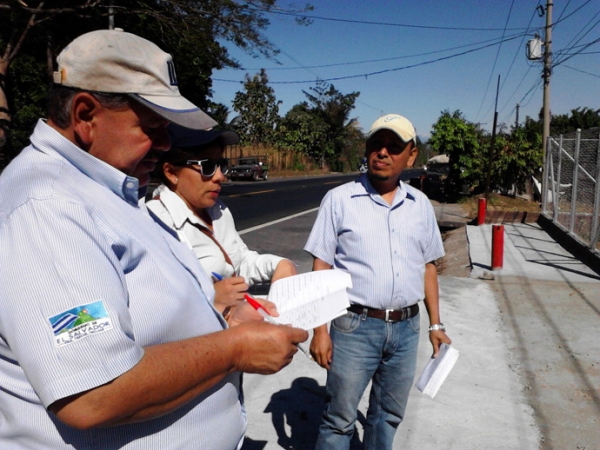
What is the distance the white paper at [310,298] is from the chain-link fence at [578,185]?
8133mm

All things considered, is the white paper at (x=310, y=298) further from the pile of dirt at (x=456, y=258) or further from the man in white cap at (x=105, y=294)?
the pile of dirt at (x=456, y=258)

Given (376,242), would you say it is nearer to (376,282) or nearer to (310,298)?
(376,282)

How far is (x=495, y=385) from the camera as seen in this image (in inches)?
167

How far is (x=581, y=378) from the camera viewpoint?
175 inches

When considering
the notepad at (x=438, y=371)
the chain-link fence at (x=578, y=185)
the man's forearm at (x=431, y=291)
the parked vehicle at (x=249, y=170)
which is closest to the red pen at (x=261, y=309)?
the notepad at (x=438, y=371)

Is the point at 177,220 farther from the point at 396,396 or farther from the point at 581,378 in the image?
the point at 581,378

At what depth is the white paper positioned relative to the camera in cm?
171

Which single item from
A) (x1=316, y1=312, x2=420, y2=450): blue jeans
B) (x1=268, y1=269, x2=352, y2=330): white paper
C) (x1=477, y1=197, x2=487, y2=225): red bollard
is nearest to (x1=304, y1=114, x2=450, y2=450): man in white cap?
(x1=316, y1=312, x2=420, y2=450): blue jeans

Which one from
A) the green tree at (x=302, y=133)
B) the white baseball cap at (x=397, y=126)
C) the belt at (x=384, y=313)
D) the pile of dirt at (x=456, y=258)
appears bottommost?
the pile of dirt at (x=456, y=258)

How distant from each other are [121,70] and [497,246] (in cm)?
787

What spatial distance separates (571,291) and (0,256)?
24.9 feet

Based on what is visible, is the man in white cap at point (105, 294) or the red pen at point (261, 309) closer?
the man in white cap at point (105, 294)

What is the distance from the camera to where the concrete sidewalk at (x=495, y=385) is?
3.47 m

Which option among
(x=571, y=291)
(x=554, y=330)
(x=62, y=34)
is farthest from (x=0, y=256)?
(x=62, y=34)
